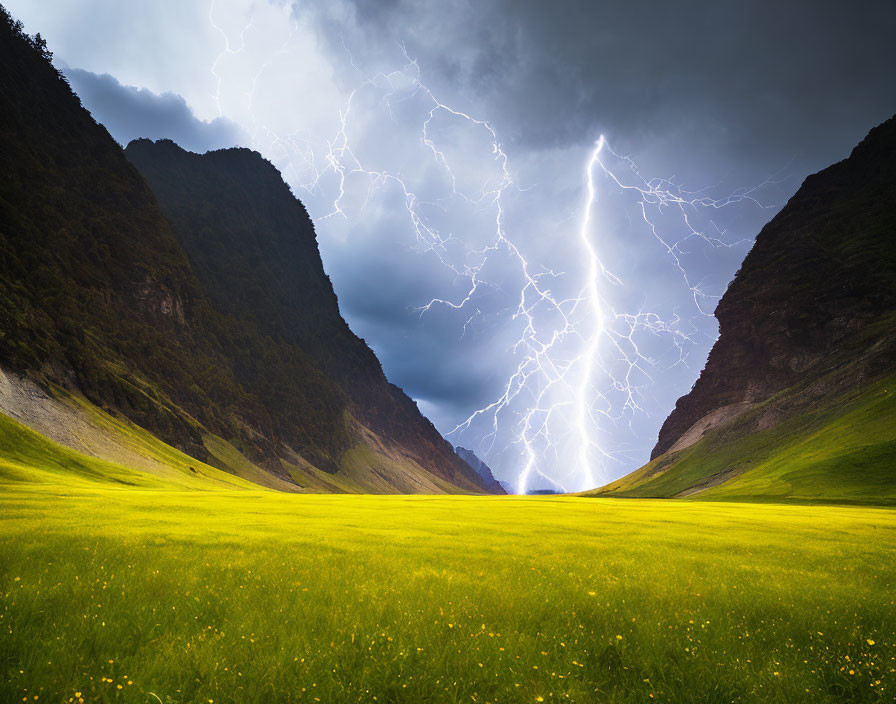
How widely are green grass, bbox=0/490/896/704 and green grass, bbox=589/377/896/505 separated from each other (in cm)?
6532

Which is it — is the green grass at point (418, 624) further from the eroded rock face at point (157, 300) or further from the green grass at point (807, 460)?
the eroded rock face at point (157, 300)

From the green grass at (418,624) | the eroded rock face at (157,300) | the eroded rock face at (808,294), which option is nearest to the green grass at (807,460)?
the eroded rock face at (808,294)

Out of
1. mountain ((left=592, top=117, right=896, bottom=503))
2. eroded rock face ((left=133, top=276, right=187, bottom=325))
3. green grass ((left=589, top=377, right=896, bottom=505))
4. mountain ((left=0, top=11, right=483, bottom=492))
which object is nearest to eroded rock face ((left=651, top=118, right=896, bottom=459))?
mountain ((left=592, top=117, right=896, bottom=503))

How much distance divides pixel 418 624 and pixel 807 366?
178 meters

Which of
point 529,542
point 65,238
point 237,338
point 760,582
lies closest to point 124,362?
point 65,238

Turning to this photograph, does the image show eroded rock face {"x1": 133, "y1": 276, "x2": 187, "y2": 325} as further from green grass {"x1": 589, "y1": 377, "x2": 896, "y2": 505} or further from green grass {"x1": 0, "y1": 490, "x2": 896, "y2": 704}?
green grass {"x1": 589, "y1": 377, "x2": 896, "y2": 505}

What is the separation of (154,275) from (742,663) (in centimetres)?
18884

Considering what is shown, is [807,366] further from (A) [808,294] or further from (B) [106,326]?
(B) [106,326]

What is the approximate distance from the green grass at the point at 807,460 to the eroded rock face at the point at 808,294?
14.6 metres

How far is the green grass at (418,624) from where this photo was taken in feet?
17.5

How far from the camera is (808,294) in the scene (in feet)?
482

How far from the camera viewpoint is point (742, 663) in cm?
620

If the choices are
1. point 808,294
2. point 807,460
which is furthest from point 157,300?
point 808,294

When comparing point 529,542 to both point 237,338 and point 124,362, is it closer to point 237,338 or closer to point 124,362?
point 124,362
